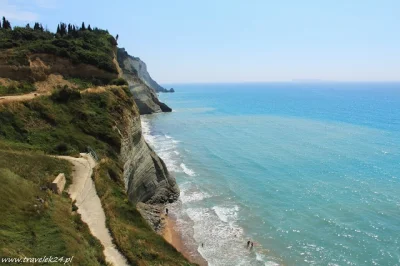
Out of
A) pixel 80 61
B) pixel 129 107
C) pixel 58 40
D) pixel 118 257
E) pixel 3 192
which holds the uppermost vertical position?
pixel 58 40

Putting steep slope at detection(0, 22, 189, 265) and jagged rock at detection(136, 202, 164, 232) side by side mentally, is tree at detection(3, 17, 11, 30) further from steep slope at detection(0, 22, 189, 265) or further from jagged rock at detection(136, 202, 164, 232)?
jagged rock at detection(136, 202, 164, 232)

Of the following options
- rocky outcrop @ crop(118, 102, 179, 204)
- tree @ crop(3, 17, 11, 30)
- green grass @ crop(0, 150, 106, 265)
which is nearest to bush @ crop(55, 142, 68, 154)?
rocky outcrop @ crop(118, 102, 179, 204)

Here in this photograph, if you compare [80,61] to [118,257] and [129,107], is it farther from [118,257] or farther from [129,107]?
[118,257]

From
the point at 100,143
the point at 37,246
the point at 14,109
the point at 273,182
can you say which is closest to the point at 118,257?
the point at 37,246

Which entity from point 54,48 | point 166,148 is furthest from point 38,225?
point 166,148

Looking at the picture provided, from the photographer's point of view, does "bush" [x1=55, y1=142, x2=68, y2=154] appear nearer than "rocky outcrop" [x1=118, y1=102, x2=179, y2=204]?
Yes

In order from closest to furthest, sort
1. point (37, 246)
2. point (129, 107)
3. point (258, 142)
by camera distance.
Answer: point (37, 246), point (129, 107), point (258, 142)

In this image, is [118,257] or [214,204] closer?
[118,257]
